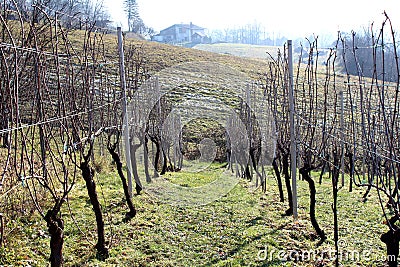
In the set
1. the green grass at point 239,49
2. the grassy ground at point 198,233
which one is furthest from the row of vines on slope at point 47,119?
the green grass at point 239,49

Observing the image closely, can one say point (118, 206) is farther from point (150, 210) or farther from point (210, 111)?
point (210, 111)

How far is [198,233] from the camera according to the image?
15.9 feet

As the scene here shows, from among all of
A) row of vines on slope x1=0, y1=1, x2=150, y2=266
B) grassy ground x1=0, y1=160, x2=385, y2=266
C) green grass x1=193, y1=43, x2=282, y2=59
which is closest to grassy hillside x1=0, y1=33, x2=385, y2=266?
grassy ground x1=0, y1=160, x2=385, y2=266

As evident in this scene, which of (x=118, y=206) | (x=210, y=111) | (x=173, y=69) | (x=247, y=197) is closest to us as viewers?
(x=118, y=206)

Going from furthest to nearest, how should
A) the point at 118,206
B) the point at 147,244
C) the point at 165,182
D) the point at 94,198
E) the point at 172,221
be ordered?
the point at 165,182, the point at 118,206, the point at 172,221, the point at 147,244, the point at 94,198

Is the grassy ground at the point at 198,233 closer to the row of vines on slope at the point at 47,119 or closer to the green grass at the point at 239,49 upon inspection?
the row of vines on slope at the point at 47,119

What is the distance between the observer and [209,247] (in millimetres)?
4367

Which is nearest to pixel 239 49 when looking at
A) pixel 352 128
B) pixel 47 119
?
pixel 352 128

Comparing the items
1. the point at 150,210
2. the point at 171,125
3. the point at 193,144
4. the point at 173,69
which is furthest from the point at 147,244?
the point at 173,69

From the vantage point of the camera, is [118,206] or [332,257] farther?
[118,206]

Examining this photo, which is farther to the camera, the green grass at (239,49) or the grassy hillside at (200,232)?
Result: the green grass at (239,49)

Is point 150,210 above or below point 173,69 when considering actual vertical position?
below

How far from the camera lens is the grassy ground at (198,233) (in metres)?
3.84

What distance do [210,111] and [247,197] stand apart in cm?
870
